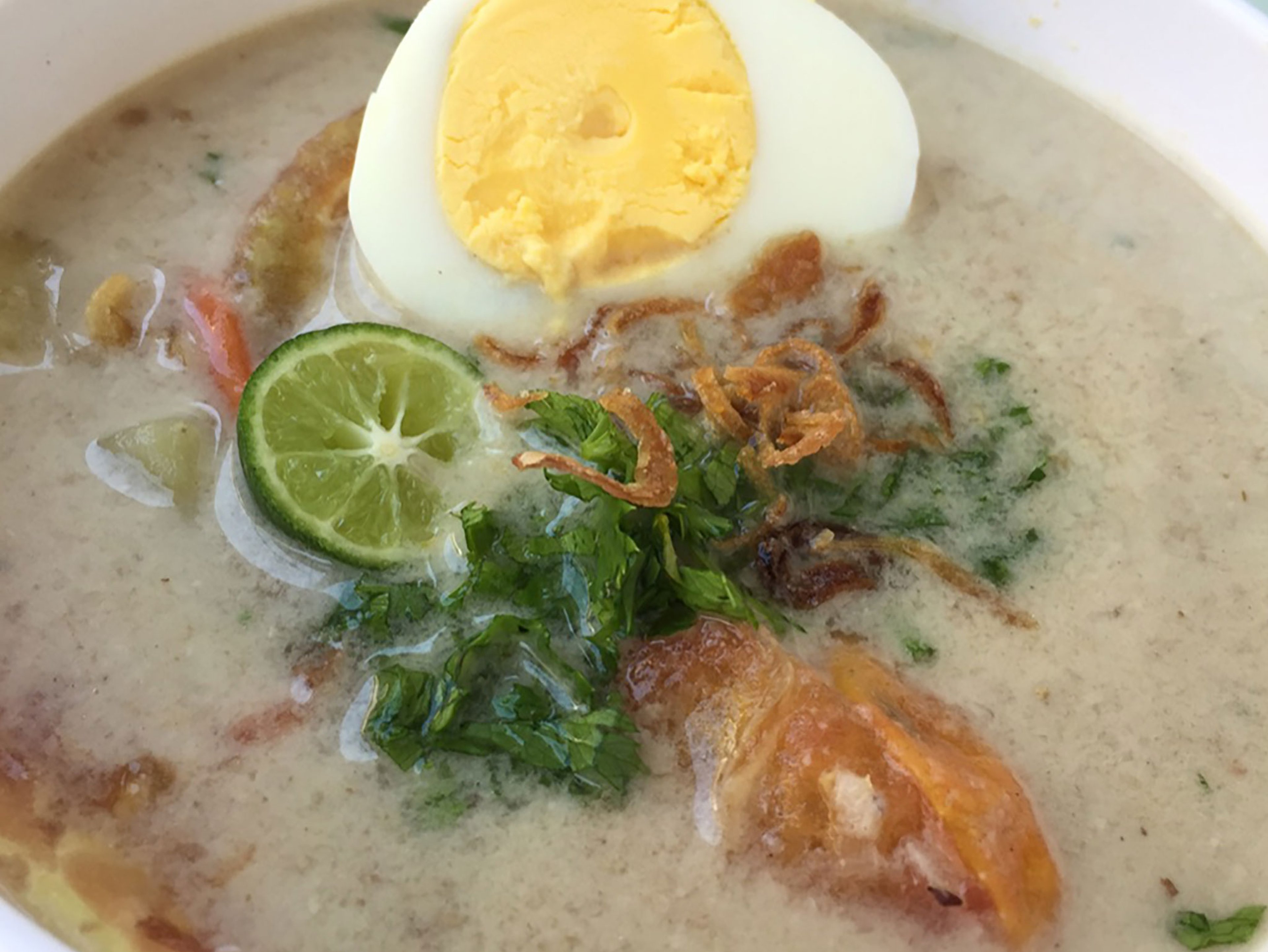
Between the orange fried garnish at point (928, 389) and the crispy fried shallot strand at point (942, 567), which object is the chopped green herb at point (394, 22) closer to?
the orange fried garnish at point (928, 389)

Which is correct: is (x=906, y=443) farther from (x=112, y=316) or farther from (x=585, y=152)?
(x=112, y=316)

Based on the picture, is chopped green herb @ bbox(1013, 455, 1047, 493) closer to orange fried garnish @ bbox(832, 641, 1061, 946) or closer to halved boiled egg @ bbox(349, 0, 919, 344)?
orange fried garnish @ bbox(832, 641, 1061, 946)

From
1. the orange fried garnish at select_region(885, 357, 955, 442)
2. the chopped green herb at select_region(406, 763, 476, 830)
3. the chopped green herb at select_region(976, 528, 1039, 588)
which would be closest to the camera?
the chopped green herb at select_region(406, 763, 476, 830)

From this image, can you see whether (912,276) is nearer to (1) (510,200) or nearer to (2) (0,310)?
(1) (510,200)

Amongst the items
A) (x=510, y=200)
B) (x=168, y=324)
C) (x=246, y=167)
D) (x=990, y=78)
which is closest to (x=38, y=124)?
(x=246, y=167)

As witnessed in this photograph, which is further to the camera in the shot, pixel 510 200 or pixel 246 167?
pixel 246 167

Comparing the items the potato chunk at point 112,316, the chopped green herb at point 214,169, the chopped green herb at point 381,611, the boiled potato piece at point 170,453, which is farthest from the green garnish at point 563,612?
the chopped green herb at point 214,169

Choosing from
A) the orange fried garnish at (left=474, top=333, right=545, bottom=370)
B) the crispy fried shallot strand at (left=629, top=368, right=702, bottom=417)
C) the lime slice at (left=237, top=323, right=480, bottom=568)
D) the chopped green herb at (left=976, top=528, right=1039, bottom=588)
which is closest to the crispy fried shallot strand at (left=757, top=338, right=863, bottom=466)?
the crispy fried shallot strand at (left=629, top=368, right=702, bottom=417)
